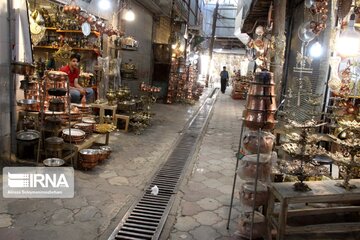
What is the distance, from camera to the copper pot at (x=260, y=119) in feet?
14.2

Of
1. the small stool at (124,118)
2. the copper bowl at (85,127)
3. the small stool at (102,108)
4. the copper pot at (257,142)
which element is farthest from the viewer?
the small stool at (124,118)

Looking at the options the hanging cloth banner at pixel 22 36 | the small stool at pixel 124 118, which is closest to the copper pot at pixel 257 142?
the hanging cloth banner at pixel 22 36

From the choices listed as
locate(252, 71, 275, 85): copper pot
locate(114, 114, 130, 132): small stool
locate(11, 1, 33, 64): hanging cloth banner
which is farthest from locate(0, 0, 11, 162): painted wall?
locate(252, 71, 275, 85): copper pot

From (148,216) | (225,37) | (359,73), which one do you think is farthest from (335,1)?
(225,37)

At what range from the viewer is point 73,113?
7344 mm

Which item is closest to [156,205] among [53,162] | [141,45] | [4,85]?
[53,162]

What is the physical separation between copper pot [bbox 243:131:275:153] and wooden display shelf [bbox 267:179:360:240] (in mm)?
499

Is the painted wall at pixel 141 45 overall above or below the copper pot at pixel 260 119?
above

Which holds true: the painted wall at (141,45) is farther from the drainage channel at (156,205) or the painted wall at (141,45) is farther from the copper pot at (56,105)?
the drainage channel at (156,205)

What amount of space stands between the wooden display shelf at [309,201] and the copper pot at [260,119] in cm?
81

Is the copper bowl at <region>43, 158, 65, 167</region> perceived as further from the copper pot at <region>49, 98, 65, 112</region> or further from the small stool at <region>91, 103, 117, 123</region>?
the small stool at <region>91, 103, 117, 123</region>

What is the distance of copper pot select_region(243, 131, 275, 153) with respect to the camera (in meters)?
4.21

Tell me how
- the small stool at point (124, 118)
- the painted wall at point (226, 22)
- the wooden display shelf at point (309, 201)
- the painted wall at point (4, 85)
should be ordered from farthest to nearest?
the painted wall at point (226, 22) < the small stool at point (124, 118) < the painted wall at point (4, 85) < the wooden display shelf at point (309, 201)

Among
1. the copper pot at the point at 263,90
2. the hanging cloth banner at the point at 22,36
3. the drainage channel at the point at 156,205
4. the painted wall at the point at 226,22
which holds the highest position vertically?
the painted wall at the point at 226,22
